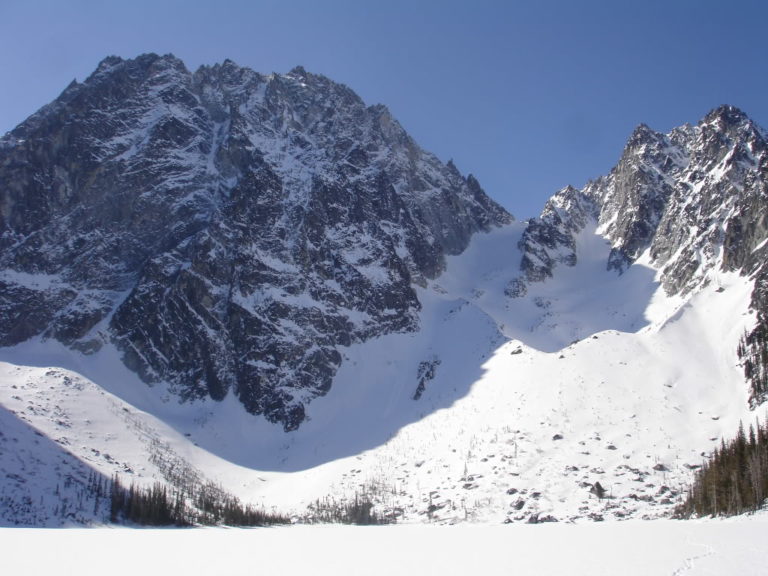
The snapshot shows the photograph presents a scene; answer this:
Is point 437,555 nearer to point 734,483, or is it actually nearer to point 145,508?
point 734,483

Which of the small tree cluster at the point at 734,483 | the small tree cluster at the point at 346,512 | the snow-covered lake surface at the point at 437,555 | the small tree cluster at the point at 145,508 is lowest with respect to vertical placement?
the snow-covered lake surface at the point at 437,555

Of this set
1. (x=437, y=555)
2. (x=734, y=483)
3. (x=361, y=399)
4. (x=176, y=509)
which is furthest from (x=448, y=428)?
(x=437, y=555)

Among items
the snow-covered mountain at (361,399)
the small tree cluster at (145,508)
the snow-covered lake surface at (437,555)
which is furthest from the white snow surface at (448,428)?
the snow-covered lake surface at (437,555)

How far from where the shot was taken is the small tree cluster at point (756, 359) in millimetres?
114375

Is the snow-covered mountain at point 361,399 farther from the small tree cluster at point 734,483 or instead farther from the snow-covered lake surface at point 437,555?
the snow-covered lake surface at point 437,555

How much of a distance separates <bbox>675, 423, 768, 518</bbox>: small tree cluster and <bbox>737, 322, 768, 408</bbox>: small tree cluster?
2893 centimetres

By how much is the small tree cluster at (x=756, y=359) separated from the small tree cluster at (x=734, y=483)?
94.9 feet

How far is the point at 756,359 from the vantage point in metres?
122

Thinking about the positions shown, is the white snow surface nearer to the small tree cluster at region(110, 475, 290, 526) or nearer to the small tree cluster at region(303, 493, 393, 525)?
the small tree cluster at region(303, 493, 393, 525)

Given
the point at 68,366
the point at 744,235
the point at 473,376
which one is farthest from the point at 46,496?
the point at 744,235

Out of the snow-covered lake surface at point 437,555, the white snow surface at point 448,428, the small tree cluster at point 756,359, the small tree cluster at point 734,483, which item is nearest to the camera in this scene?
the snow-covered lake surface at point 437,555

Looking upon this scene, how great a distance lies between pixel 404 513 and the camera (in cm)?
11550

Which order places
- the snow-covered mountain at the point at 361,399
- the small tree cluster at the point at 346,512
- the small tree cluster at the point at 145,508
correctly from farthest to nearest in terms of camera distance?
the small tree cluster at the point at 346,512, the snow-covered mountain at the point at 361,399, the small tree cluster at the point at 145,508

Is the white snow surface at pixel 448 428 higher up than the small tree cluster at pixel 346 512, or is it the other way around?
the white snow surface at pixel 448 428
